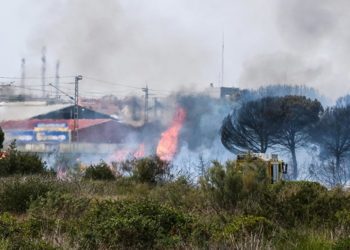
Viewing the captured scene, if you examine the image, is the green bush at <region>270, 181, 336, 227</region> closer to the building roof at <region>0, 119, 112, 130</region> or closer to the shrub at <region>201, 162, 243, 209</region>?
the shrub at <region>201, 162, 243, 209</region>

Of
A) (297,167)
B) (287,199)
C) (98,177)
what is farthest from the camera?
(297,167)

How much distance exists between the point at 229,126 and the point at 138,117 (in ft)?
29.5

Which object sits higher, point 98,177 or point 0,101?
point 0,101

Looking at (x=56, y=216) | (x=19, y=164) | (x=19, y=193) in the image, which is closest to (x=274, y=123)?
(x=19, y=164)

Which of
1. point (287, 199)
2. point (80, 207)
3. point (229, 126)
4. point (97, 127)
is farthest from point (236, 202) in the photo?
point (97, 127)

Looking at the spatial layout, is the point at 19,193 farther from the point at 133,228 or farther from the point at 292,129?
the point at 292,129

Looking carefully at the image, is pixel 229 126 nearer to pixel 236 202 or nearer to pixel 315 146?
pixel 315 146

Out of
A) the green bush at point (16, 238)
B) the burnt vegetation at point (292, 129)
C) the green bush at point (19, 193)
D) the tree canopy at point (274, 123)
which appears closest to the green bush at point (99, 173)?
the green bush at point (19, 193)

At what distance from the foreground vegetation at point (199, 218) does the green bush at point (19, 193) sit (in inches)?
1.0

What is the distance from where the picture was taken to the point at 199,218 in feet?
33.3

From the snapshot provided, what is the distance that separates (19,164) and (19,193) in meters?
12.5

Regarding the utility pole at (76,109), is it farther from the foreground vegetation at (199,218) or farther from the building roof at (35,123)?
the foreground vegetation at (199,218)

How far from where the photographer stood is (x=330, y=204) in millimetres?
11875

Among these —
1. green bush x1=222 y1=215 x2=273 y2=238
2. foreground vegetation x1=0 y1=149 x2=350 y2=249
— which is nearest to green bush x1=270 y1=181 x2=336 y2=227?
foreground vegetation x1=0 y1=149 x2=350 y2=249
